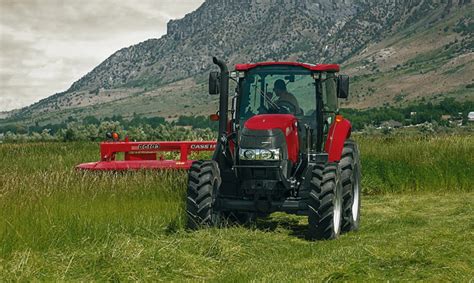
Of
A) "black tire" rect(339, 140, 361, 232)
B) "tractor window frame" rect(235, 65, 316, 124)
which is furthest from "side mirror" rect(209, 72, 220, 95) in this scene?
"black tire" rect(339, 140, 361, 232)

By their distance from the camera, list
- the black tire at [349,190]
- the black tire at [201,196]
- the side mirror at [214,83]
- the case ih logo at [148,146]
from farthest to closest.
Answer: the case ih logo at [148,146] → the black tire at [349,190] → the side mirror at [214,83] → the black tire at [201,196]

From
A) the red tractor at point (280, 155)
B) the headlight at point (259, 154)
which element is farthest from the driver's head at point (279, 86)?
the headlight at point (259, 154)

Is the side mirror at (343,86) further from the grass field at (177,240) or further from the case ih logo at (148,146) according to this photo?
the case ih logo at (148,146)

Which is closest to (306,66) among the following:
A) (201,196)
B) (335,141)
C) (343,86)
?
(343,86)

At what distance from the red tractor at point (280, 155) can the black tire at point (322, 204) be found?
14 mm

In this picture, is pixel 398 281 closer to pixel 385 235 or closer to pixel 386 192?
pixel 385 235

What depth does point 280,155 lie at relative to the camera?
9.84 meters

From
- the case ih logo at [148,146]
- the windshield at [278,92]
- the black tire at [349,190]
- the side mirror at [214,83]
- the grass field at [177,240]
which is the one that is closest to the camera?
the grass field at [177,240]

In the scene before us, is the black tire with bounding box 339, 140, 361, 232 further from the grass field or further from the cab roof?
the cab roof

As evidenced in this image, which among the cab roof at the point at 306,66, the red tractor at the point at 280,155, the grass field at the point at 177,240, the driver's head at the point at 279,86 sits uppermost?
the cab roof at the point at 306,66

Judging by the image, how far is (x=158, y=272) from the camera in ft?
22.9

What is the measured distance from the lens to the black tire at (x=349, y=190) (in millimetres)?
10680

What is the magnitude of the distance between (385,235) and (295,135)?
1951 millimetres

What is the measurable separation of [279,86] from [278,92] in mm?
101
